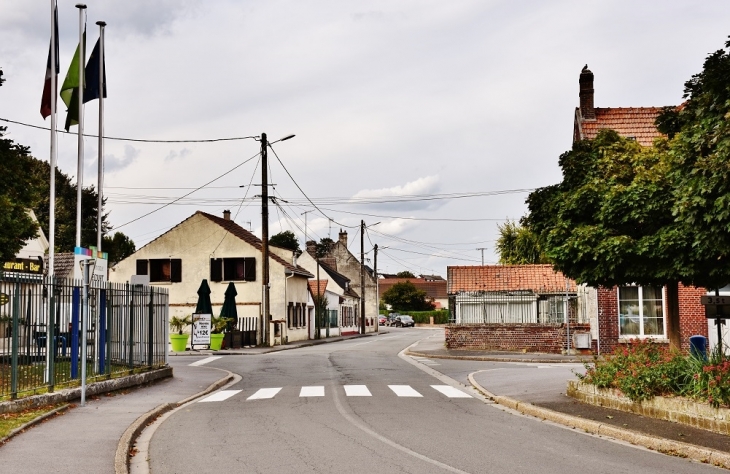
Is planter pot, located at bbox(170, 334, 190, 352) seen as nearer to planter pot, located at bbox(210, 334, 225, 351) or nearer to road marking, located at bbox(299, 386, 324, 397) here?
planter pot, located at bbox(210, 334, 225, 351)

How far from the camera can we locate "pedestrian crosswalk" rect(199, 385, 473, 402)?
16547 millimetres

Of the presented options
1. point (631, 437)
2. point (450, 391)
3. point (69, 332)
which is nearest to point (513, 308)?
point (450, 391)

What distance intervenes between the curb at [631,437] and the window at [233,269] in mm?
34210

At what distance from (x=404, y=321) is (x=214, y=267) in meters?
52.6

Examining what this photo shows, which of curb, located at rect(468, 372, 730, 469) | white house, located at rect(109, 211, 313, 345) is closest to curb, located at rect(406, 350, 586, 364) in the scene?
curb, located at rect(468, 372, 730, 469)

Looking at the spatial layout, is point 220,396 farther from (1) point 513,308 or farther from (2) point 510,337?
(1) point 513,308

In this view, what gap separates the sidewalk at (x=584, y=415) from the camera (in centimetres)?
998

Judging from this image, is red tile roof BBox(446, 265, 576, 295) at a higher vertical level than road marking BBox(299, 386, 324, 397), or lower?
higher

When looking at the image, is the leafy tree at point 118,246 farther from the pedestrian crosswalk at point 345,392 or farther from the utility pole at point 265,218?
the pedestrian crosswalk at point 345,392

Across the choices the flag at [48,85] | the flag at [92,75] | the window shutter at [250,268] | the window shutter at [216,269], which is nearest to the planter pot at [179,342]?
the window shutter at [250,268]

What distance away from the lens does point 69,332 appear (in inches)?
712

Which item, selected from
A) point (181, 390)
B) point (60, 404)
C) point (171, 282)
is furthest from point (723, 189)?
point (171, 282)

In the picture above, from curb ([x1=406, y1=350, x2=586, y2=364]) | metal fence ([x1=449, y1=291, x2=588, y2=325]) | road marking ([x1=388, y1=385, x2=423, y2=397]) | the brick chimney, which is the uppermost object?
the brick chimney

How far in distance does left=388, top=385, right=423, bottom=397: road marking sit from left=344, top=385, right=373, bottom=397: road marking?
593mm
